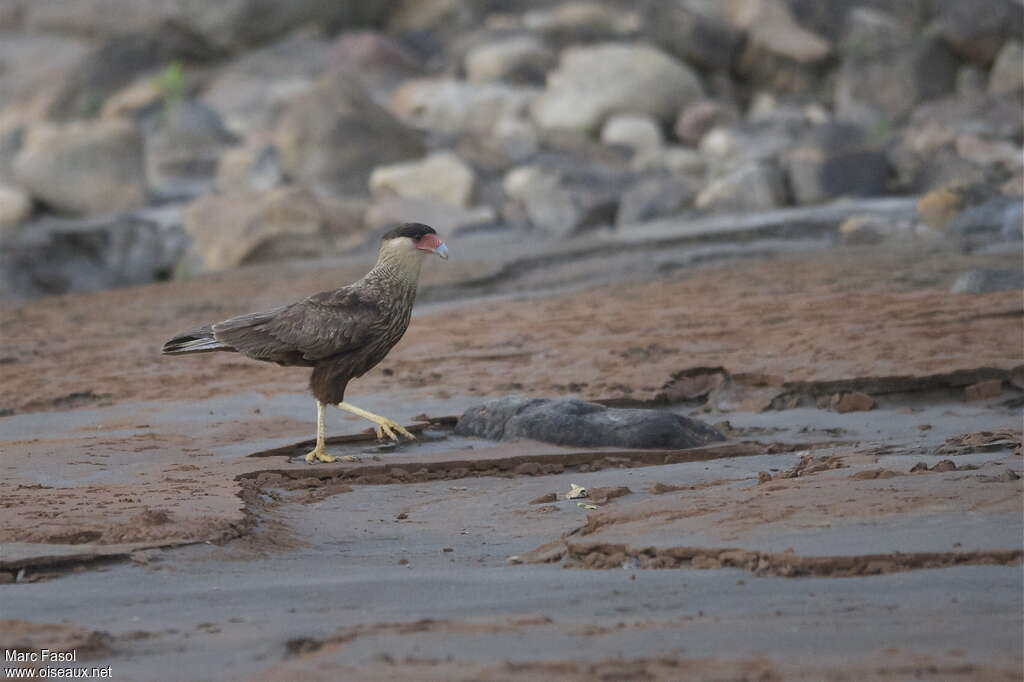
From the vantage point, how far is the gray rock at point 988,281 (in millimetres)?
9383

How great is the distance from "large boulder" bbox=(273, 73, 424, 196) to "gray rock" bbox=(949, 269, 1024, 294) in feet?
36.8

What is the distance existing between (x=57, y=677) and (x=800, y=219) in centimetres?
1161

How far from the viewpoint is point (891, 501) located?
4.78m

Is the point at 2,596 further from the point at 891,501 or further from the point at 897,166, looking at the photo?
the point at 897,166

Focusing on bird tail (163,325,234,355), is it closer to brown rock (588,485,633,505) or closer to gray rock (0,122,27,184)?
brown rock (588,485,633,505)

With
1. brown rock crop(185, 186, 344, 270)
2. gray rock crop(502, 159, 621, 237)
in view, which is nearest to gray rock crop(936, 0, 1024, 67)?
gray rock crop(502, 159, 621, 237)

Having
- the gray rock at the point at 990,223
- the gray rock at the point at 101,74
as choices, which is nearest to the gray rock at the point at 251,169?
the gray rock at the point at 101,74

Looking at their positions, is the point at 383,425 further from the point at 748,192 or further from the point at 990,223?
the point at 748,192

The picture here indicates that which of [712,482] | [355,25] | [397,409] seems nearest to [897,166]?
[397,409]

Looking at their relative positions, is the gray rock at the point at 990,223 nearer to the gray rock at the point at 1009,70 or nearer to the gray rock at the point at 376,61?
the gray rock at the point at 1009,70

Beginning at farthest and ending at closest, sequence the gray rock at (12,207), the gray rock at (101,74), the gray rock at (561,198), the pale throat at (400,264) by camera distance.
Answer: the gray rock at (101,74) < the gray rock at (12,207) < the gray rock at (561,198) < the pale throat at (400,264)

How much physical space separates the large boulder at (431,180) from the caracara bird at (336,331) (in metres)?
10.4

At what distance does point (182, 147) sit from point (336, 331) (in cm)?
1641

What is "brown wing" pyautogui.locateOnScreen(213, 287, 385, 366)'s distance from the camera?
23.5 ft
